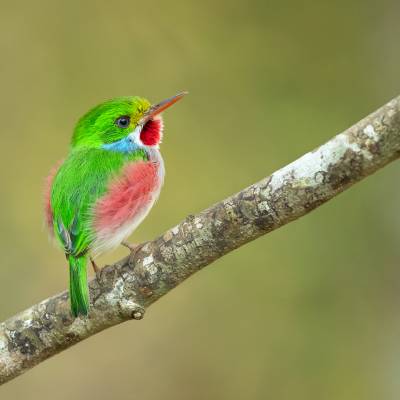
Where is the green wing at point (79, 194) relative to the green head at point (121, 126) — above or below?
below

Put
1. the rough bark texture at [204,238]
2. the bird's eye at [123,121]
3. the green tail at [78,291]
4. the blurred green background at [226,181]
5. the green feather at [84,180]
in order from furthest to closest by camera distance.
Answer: the blurred green background at [226,181] < the bird's eye at [123,121] < the green feather at [84,180] < the green tail at [78,291] < the rough bark texture at [204,238]

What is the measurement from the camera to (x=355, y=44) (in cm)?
609

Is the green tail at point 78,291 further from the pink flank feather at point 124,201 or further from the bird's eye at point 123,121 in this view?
the bird's eye at point 123,121

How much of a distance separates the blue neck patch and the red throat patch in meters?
0.08

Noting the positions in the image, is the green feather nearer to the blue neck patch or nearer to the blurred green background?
the blue neck patch

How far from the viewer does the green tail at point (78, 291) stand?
3070 mm

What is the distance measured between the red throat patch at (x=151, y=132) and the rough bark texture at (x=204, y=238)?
3.32 feet

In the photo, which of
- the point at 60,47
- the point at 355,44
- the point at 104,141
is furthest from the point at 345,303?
the point at 60,47

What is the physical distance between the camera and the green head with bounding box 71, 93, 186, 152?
3975mm

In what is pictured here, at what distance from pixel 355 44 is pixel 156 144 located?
8.61 feet

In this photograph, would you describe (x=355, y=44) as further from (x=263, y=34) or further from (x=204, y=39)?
(x=204, y=39)

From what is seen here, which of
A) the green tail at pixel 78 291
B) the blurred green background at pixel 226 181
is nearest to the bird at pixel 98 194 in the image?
the green tail at pixel 78 291

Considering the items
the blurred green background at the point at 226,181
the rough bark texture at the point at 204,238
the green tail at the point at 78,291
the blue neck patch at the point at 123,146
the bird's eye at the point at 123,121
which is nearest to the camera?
the rough bark texture at the point at 204,238

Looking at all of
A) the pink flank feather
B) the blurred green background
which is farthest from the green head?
the blurred green background
